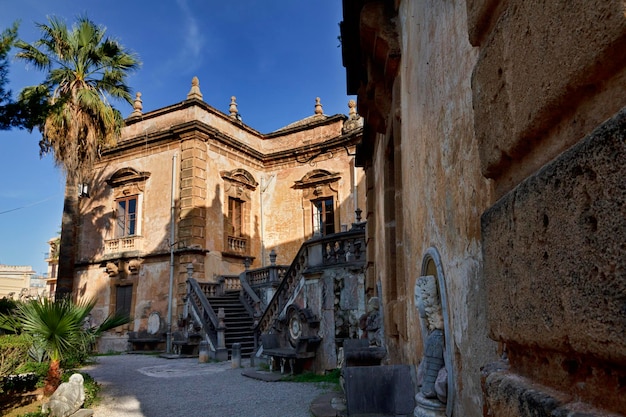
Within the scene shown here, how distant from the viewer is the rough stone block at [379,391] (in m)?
3.94

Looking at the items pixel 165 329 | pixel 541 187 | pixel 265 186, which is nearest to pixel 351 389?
pixel 541 187

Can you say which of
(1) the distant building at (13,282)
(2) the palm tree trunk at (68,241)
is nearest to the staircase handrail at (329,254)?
(2) the palm tree trunk at (68,241)

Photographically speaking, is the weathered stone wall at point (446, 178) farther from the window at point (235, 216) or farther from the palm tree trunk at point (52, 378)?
the window at point (235, 216)

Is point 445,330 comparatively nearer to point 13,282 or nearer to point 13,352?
point 13,352

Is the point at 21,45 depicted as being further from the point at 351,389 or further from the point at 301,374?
the point at 351,389

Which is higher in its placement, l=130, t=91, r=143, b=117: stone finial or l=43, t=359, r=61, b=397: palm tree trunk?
l=130, t=91, r=143, b=117: stone finial

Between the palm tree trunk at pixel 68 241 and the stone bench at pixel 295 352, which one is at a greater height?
the palm tree trunk at pixel 68 241

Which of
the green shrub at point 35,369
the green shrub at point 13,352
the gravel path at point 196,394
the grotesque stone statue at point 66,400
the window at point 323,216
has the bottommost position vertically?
the gravel path at point 196,394

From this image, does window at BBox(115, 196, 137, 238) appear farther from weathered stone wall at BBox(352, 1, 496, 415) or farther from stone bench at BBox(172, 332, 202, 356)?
weathered stone wall at BBox(352, 1, 496, 415)

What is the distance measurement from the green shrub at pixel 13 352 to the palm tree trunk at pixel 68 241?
18.7ft

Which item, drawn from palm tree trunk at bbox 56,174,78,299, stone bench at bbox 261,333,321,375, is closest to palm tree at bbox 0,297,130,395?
stone bench at bbox 261,333,321,375

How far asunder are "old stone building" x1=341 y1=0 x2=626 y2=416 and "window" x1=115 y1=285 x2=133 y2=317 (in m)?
18.9

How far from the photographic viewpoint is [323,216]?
816 inches

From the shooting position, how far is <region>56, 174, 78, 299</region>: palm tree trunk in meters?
14.1
